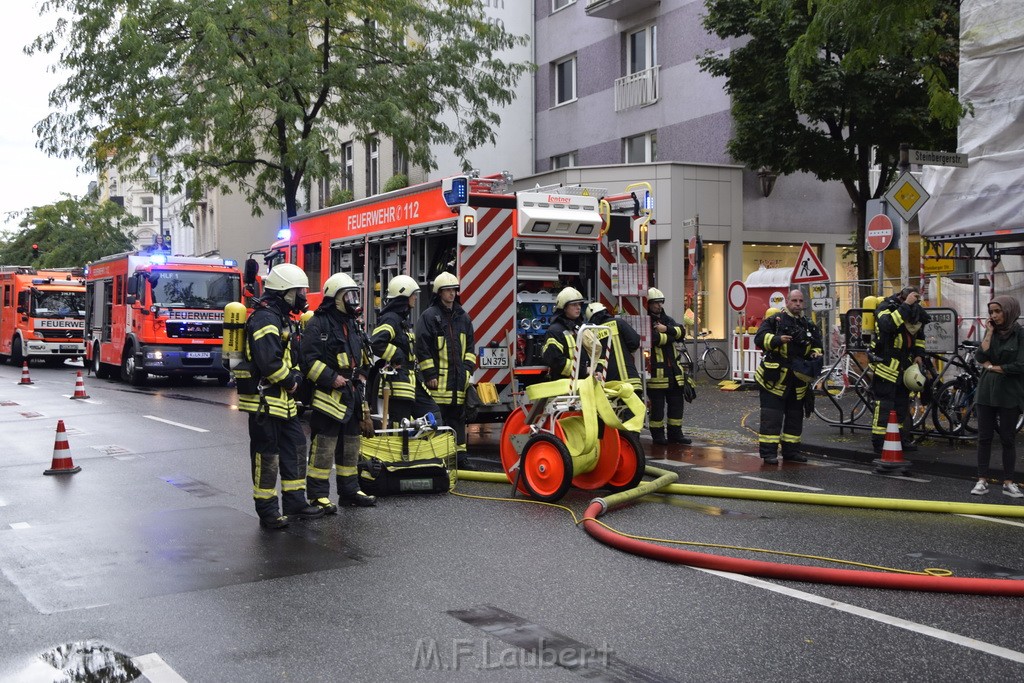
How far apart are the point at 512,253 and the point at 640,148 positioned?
16869mm

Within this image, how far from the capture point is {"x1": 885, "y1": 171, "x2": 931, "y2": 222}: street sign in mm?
12414

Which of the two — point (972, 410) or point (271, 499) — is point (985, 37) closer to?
point (972, 410)

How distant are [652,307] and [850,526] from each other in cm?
540

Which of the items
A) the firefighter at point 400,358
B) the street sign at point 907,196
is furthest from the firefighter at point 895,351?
the firefighter at point 400,358

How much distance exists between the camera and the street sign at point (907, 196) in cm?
1241

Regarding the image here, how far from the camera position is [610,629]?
203 inches

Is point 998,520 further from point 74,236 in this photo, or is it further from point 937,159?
point 74,236

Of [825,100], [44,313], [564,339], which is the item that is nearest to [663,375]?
[564,339]

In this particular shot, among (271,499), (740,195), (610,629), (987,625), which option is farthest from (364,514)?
(740,195)

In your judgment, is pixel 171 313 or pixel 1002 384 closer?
pixel 1002 384

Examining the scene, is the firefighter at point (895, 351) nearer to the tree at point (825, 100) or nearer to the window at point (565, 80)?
the tree at point (825, 100)

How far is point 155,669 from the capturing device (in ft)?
15.2

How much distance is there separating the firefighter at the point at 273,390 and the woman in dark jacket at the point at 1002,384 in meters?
5.69

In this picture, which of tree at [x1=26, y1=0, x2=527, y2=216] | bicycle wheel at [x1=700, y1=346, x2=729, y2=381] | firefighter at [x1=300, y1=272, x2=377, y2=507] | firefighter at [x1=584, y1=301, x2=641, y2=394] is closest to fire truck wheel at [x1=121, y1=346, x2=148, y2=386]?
tree at [x1=26, y1=0, x2=527, y2=216]
